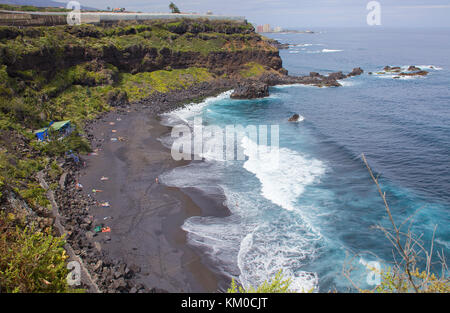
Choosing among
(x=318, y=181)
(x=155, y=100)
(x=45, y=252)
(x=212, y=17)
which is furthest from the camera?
(x=212, y=17)

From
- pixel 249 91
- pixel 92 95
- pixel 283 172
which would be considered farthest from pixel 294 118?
pixel 92 95

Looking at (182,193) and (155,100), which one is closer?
(182,193)

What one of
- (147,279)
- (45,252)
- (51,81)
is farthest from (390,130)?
(51,81)

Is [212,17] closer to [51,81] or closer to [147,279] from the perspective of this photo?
[51,81]

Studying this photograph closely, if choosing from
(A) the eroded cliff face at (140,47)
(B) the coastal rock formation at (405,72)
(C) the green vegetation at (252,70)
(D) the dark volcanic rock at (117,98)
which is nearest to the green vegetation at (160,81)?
(A) the eroded cliff face at (140,47)

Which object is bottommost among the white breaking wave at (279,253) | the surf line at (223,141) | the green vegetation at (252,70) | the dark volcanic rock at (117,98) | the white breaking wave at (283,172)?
the white breaking wave at (279,253)

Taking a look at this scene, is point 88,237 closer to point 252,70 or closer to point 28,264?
point 28,264

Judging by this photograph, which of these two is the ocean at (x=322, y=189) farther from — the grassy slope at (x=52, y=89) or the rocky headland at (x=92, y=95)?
the grassy slope at (x=52, y=89)

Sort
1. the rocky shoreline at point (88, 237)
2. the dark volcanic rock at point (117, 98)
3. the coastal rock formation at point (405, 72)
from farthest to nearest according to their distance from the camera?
1. the coastal rock formation at point (405, 72)
2. the dark volcanic rock at point (117, 98)
3. the rocky shoreline at point (88, 237)
